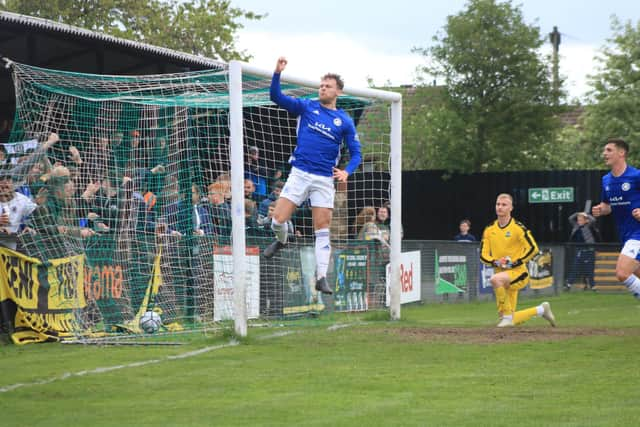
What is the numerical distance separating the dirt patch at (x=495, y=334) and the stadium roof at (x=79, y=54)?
7.69 meters

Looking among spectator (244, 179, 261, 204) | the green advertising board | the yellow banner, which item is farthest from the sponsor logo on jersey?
the green advertising board

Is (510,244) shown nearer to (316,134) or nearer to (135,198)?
(316,134)

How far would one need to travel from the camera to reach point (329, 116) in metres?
11.8

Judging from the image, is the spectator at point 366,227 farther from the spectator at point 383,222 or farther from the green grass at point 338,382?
the green grass at point 338,382

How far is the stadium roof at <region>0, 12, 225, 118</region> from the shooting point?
18422 millimetres

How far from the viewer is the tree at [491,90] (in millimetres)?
34344

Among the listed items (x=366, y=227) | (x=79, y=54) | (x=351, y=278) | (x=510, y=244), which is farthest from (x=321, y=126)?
(x=79, y=54)

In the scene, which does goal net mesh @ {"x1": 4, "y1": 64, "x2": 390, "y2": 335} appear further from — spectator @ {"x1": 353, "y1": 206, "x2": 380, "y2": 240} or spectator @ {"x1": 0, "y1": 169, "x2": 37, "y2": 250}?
spectator @ {"x1": 353, "y1": 206, "x2": 380, "y2": 240}

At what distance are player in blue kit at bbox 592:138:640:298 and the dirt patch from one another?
2.54 feet

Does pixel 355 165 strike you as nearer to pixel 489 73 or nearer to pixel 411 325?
pixel 411 325

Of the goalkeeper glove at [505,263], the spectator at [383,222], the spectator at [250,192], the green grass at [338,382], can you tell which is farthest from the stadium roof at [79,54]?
the green grass at [338,382]

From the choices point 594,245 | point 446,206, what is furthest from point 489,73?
point 594,245

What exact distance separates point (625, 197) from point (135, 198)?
6.78 meters

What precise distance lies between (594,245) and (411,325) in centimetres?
1332
